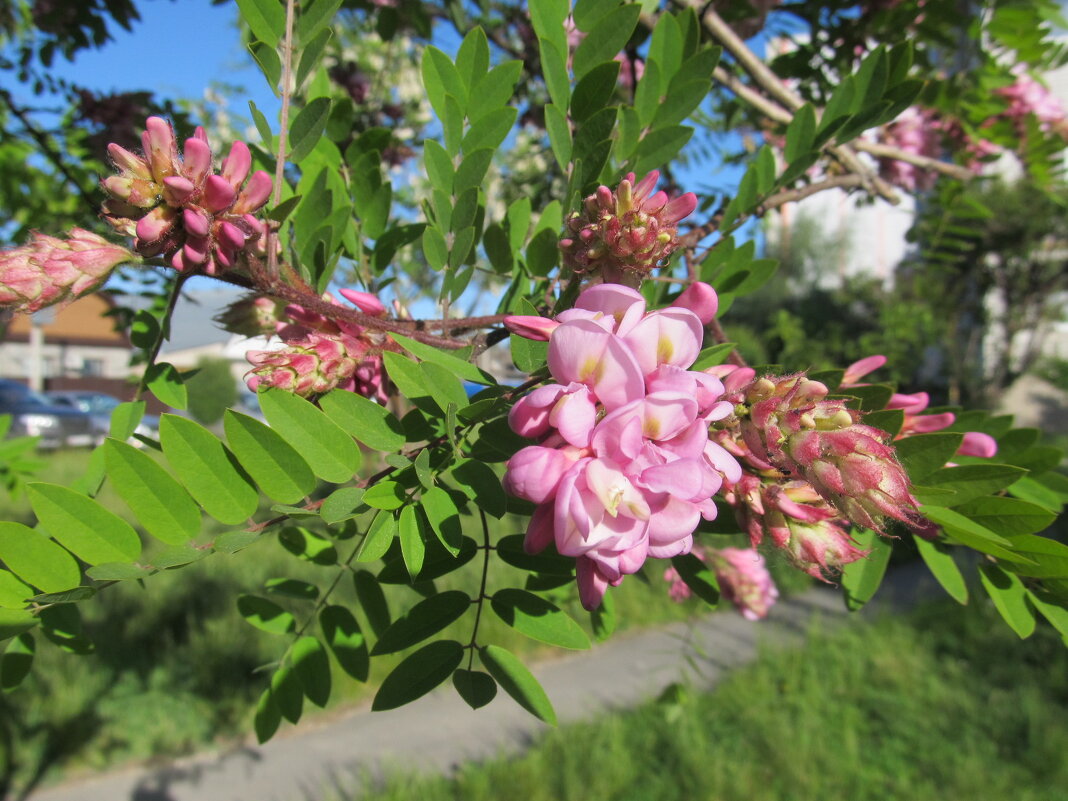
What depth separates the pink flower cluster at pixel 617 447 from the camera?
0.54m

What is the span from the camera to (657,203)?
0.68 metres

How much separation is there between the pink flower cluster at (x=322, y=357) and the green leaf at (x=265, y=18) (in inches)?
13.0

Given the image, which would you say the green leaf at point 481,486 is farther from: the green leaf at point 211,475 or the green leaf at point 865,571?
the green leaf at point 865,571

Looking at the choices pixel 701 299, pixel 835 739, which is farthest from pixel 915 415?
pixel 835 739

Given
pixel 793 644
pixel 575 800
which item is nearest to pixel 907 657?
pixel 793 644

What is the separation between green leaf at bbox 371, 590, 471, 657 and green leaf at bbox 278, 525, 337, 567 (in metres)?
0.18

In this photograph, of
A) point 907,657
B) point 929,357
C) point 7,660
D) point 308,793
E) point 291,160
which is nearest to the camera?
Result: point 291,160

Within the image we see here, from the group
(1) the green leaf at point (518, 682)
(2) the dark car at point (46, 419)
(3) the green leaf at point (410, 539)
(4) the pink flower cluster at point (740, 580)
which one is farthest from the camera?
(2) the dark car at point (46, 419)

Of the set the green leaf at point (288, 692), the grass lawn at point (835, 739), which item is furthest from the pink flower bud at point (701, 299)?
the grass lawn at point (835, 739)

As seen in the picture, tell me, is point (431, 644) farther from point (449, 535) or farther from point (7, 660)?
point (7, 660)

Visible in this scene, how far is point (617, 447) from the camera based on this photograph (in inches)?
21.7

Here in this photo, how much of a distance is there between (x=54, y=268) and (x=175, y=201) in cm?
14

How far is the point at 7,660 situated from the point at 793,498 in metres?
1.08

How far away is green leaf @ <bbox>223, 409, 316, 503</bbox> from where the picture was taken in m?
0.70
